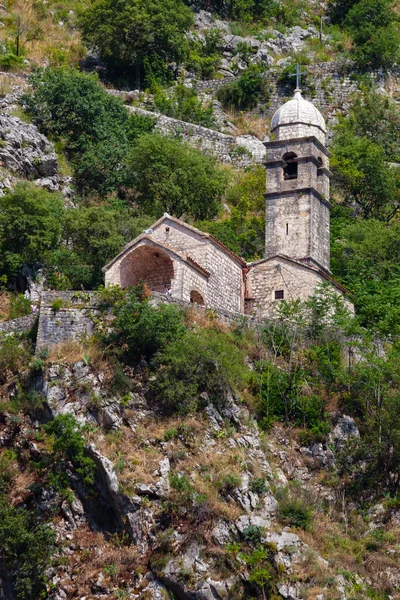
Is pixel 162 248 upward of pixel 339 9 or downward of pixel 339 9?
downward

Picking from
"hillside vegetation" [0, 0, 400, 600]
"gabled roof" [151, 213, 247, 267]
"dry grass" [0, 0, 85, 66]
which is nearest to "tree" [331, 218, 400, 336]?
"hillside vegetation" [0, 0, 400, 600]

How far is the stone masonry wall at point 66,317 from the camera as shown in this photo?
126ft

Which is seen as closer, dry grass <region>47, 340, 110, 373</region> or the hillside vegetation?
the hillside vegetation

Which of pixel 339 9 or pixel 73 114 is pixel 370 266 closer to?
pixel 73 114

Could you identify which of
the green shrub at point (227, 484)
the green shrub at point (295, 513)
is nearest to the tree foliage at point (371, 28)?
the green shrub at point (295, 513)

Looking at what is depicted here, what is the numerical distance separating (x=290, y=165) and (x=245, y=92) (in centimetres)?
1706

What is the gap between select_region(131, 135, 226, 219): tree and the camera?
169ft

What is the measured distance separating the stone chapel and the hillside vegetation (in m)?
1.35

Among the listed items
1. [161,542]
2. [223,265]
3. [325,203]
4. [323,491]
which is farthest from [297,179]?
[161,542]

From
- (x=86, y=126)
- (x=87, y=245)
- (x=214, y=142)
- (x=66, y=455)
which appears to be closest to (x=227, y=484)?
(x=66, y=455)

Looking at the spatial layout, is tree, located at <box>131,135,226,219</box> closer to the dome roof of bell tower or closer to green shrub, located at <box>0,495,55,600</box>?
the dome roof of bell tower

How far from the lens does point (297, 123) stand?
48.2 metres

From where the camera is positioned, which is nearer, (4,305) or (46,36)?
(4,305)

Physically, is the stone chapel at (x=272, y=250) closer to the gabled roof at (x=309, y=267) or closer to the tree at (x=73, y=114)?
the gabled roof at (x=309, y=267)
